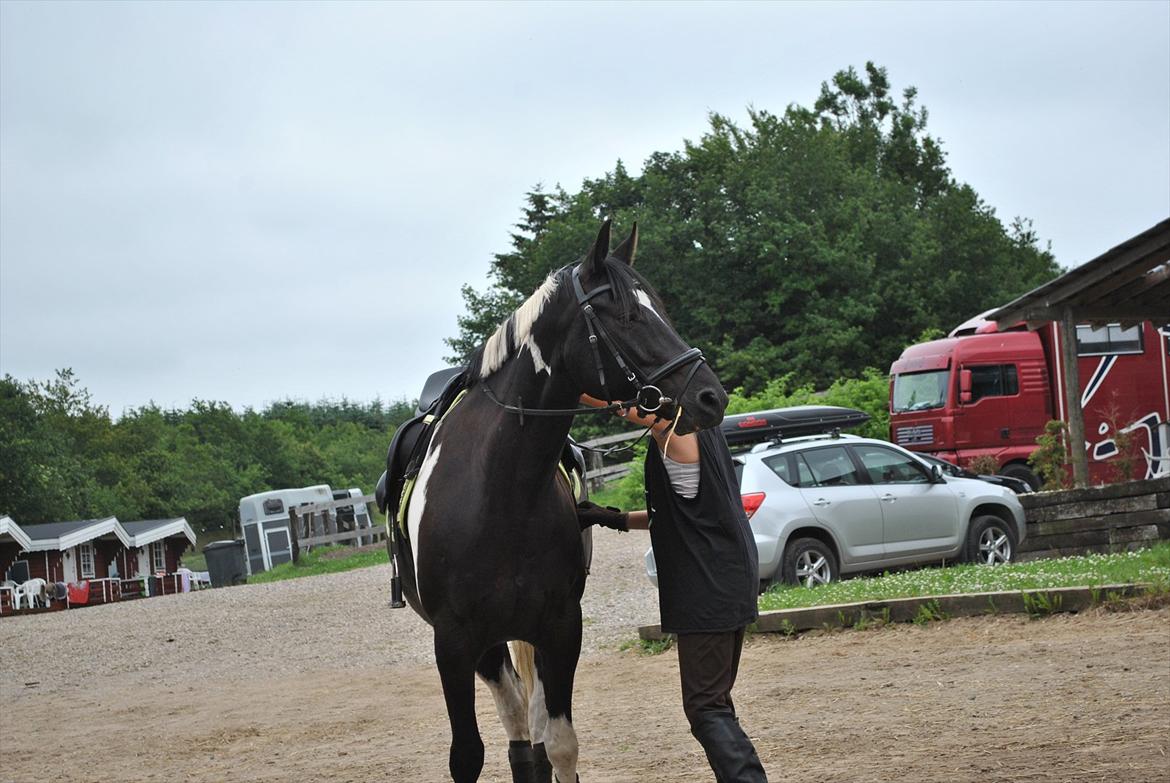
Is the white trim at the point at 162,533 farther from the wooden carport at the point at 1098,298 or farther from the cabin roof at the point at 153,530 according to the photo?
the wooden carport at the point at 1098,298

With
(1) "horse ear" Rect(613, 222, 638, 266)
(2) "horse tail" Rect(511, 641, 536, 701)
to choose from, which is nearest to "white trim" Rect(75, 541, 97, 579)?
(2) "horse tail" Rect(511, 641, 536, 701)

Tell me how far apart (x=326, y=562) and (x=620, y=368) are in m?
25.3

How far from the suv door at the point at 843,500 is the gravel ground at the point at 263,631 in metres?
2.41

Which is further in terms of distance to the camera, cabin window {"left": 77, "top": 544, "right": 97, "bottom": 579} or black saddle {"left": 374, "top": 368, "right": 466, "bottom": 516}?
cabin window {"left": 77, "top": 544, "right": 97, "bottom": 579}

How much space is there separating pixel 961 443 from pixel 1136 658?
52.3 ft

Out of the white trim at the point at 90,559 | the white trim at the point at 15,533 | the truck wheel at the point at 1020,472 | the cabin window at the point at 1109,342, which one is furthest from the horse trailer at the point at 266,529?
the cabin window at the point at 1109,342

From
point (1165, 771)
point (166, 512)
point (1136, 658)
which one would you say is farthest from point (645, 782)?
point (166, 512)

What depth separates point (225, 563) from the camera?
30.4 m

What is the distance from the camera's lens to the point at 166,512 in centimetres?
6350

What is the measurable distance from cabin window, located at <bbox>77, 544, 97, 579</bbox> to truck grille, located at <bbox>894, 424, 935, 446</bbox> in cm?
3110

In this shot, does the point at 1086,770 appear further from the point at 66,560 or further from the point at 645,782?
the point at 66,560

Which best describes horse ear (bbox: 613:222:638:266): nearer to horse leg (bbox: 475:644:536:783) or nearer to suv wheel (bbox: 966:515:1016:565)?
horse leg (bbox: 475:644:536:783)

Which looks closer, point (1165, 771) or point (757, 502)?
point (1165, 771)

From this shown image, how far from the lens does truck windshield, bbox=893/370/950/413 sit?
24.0 meters
